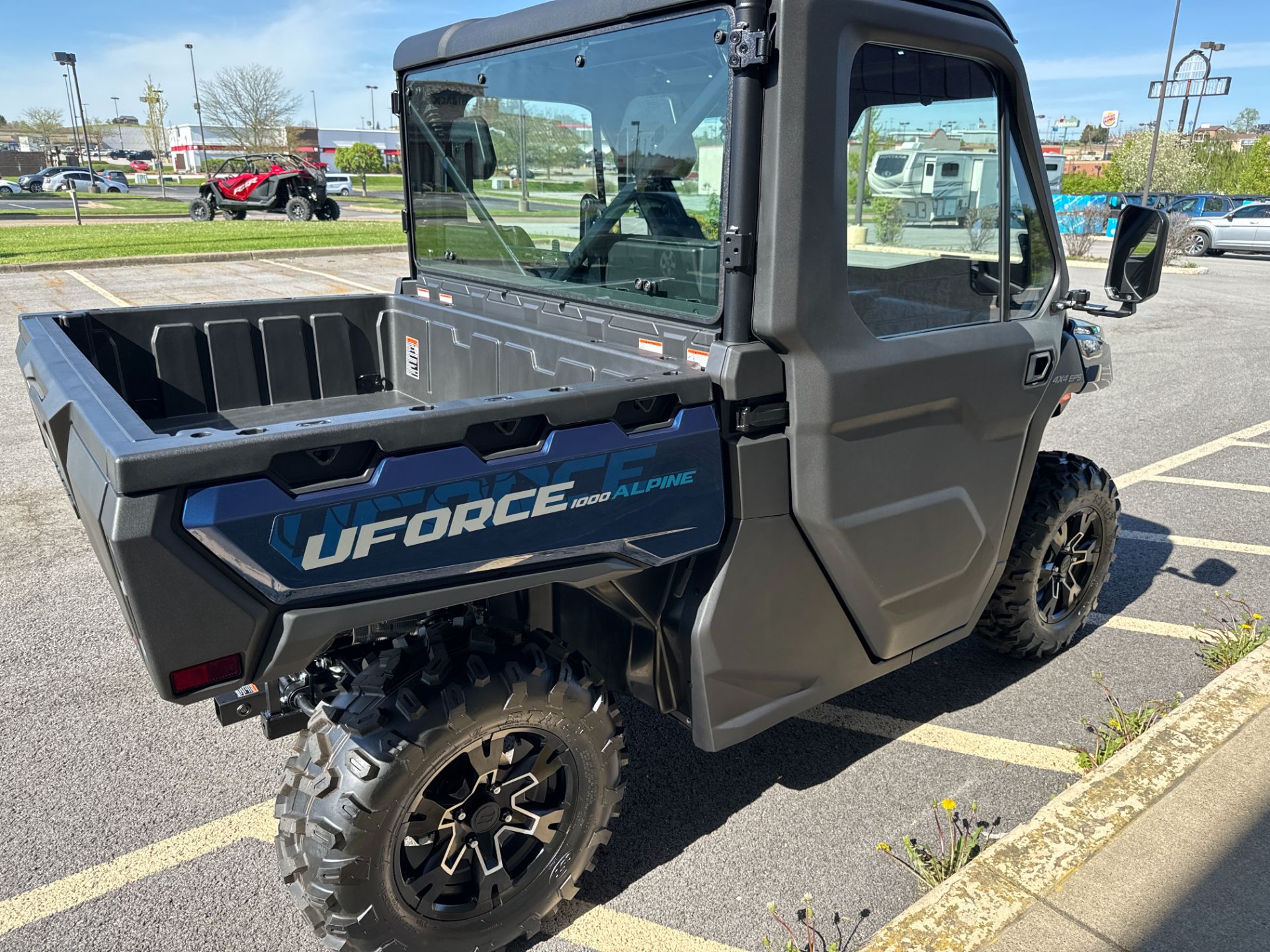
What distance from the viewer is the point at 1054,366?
10.2 ft

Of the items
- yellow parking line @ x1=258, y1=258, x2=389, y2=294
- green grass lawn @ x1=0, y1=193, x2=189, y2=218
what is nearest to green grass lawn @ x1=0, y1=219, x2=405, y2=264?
yellow parking line @ x1=258, y1=258, x2=389, y2=294

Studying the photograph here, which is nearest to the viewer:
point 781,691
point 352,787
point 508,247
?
point 352,787

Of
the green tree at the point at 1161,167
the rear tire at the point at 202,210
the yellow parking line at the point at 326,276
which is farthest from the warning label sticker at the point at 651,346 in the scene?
the green tree at the point at 1161,167

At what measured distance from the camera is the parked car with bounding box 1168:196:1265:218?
2550 cm

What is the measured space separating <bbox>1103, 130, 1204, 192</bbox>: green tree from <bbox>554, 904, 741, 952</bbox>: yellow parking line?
46.3 m

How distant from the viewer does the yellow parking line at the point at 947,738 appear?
320 centimetres

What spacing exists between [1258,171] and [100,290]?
154 feet

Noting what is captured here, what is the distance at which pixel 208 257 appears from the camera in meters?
15.5

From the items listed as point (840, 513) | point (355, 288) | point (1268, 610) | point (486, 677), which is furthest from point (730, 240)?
point (355, 288)

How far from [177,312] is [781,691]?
2.50m

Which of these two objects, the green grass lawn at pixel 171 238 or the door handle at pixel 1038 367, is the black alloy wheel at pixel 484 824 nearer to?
the door handle at pixel 1038 367

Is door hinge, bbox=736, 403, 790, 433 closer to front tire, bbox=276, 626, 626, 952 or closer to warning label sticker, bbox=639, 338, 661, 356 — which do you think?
warning label sticker, bbox=639, 338, 661, 356

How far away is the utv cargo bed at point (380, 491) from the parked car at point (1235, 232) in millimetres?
26587

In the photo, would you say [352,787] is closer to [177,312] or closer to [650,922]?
[650,922]
